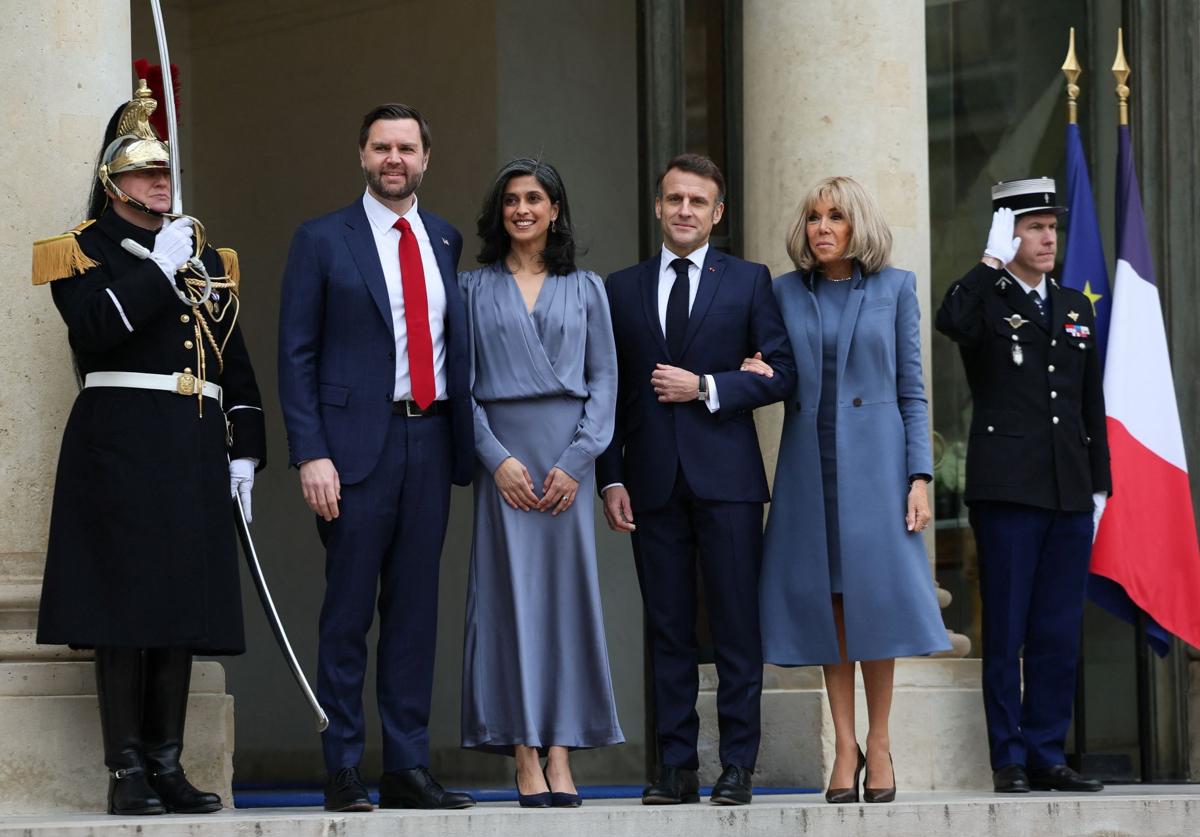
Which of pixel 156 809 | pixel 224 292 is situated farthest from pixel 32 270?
pixel 156 809

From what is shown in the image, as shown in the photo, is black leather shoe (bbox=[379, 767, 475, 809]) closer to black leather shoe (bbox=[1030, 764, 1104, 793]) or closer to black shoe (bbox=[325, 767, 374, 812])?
black shoe (bbox=[325, 767, 374, 812])

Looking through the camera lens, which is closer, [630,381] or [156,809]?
[156,809]

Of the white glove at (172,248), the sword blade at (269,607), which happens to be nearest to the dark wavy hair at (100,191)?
the white glove at (172,248)

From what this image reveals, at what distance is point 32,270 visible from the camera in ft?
23.1

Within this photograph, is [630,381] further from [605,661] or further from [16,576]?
[16,576]

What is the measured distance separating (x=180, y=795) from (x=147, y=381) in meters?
1.27

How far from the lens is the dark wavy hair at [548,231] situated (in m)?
7.25

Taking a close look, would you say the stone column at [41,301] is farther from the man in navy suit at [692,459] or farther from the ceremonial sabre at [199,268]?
the man in navy suit at [692,459]

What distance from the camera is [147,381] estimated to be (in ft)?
22.4

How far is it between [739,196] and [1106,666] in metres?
3.03

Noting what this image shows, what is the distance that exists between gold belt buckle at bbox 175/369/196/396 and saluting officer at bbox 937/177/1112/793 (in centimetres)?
274

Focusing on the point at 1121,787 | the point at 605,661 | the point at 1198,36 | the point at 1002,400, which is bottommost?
the point at 1121,787

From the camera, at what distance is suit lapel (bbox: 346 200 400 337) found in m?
6.96

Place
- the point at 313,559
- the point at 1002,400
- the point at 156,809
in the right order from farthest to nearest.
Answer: the point at 313,559 < the point at 1002,400 < the point at 156,809
